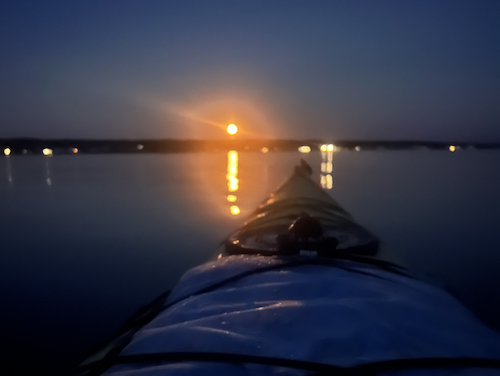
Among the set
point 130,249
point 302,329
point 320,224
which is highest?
point 320,224

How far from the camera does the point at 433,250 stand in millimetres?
6762

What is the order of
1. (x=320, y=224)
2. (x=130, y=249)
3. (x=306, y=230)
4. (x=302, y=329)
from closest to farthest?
(x=302, y=329)
(x=306, y=230)
(x=320, y=224)
(x=130, y=249)

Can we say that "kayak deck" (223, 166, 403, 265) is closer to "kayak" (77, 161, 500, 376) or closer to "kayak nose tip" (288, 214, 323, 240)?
"kayak nose tip" (288, 214, 323, 240)

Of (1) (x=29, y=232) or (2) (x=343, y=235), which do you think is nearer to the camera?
(2) (x=343, y=235)

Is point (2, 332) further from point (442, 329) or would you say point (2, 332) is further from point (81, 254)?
point (442, 329)

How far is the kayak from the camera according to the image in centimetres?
137

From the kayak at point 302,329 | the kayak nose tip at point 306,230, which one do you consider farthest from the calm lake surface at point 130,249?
the kayak at point 302,329

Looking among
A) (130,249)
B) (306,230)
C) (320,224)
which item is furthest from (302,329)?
(130,249)

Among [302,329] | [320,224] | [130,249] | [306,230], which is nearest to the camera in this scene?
[302,329]

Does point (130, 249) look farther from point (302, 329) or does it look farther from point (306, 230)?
point (302, 329)

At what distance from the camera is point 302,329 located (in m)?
1.53

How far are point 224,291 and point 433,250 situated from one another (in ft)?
19.5

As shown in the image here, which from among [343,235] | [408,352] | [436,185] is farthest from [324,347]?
[436,185]

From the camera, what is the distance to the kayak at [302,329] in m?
1.37
